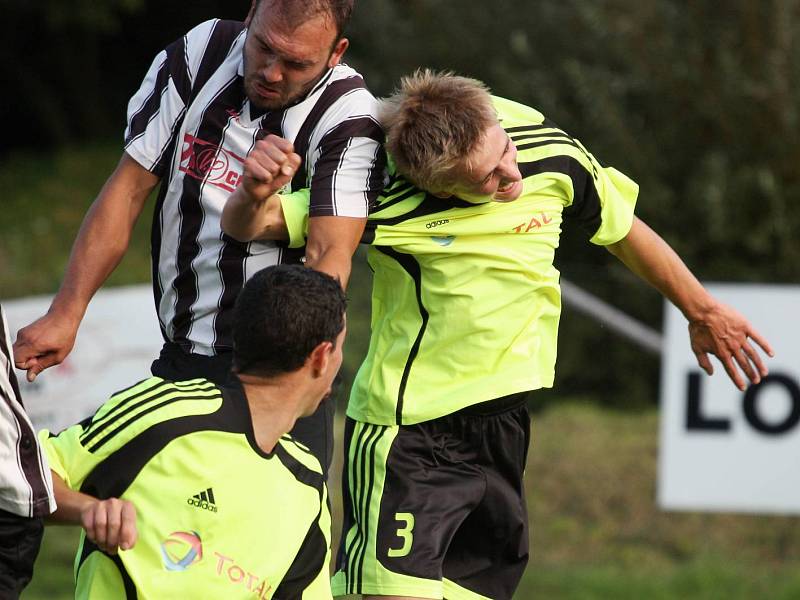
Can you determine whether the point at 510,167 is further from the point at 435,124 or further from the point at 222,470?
the point at 222,470

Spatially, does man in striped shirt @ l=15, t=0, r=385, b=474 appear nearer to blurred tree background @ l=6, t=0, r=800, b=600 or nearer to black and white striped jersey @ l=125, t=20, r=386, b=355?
black and white striped jersey @ l=125, t=20, r=386, b=355

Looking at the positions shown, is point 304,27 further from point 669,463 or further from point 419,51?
point 419,51

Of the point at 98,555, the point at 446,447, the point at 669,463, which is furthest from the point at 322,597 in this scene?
the point at 669,463

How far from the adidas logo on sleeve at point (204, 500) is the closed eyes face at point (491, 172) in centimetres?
125

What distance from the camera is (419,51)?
12.0m

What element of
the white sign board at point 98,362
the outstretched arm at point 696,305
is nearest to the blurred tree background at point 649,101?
→ the white sign board at point 98,362

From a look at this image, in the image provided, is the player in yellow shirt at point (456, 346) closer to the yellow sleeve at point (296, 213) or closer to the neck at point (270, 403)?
the yellow sleeve at point (296, 213)

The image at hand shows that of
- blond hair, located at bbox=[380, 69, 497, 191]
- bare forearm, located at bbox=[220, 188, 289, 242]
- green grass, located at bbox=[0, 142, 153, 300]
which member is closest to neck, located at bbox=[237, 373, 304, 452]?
bare forearm, located at bbox=[220, 188, 289, 242]

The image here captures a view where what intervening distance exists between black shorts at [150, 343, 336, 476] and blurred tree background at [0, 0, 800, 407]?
15.2 ft

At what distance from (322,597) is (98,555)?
1.74ft

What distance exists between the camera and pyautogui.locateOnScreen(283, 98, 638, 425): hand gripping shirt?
13.4 feet

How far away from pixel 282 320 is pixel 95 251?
1.19 meters

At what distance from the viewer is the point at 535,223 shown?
4203 millimetres

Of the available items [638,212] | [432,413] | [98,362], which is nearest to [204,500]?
[432,413]
